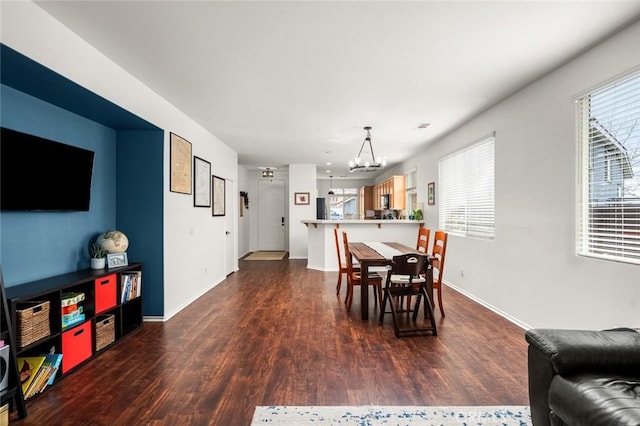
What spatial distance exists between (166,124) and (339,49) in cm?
228

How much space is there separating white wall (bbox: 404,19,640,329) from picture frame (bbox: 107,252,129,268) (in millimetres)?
4222

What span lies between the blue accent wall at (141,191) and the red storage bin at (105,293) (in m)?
0.63

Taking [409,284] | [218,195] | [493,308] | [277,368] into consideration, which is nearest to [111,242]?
[277,368]

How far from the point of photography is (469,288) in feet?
14.3

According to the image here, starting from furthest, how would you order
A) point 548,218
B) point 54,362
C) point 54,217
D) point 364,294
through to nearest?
point 364,294 → point 548,218 → point 54,217 → point 54,362

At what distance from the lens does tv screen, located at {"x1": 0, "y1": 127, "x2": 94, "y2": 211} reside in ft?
6.89

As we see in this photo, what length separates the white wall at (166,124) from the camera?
1.87 m

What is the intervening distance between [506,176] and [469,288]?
5.73 ft

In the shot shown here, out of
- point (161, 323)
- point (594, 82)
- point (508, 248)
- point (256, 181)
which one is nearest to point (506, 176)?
point (508, 248)

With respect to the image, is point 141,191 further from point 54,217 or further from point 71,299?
point 71,299

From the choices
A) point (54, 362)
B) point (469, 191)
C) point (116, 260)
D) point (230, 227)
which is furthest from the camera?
point (230, 227)

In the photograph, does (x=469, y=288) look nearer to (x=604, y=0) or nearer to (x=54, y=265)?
(x=604, y=0)

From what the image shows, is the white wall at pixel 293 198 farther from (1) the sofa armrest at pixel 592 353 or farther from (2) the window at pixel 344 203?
(1) the sofa armrest at pixel 592 353

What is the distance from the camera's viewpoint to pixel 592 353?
1.36 metres
